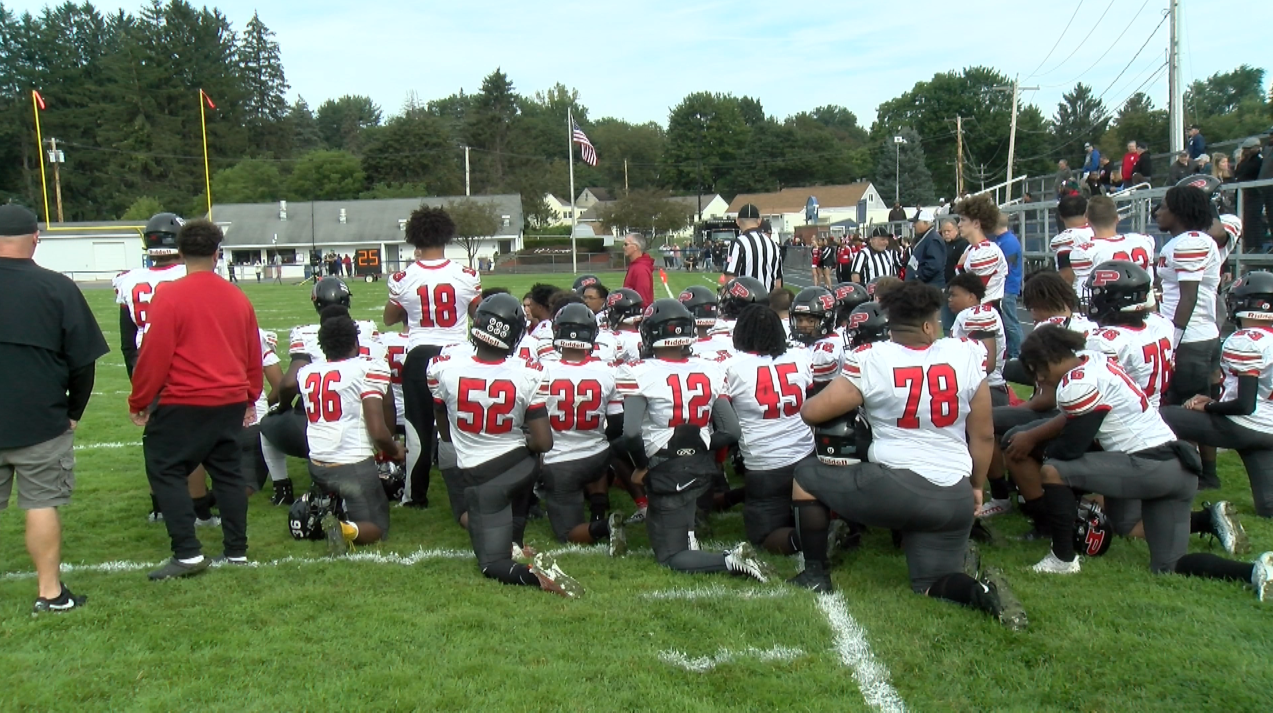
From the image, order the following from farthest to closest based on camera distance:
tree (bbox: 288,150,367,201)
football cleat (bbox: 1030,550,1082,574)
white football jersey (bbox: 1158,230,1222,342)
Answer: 1. tree (bbox: 288,150,367,201)
2. white football jersey (bbox: 1158,230,1222,342)
3. football cleat (bbox: 1030,550,1082,574)

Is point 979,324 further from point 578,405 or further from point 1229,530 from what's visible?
point 578,405

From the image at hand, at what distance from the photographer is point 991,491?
268 inches

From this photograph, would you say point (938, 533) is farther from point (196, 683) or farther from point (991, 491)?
point (196, 683)

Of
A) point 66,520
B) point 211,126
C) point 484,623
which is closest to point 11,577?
point 66,520

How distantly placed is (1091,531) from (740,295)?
11.1 ft

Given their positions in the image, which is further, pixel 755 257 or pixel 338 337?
pixel 755 257

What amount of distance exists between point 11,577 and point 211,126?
83.3 metres

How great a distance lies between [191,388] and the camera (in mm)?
5398

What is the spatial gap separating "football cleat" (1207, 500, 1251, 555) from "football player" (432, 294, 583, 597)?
397 centimetres

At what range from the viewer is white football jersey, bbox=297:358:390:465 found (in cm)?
634

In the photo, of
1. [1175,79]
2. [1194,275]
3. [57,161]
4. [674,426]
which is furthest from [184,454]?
[57,161]

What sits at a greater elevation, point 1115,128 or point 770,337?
point 1115,128

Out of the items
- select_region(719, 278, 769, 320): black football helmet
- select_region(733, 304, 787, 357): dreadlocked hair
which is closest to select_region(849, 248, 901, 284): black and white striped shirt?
select_region(719, 278, 769, 320): black football helmet

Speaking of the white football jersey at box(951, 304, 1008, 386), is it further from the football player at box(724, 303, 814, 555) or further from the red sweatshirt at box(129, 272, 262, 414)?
the red sweatshirt at box(129, 272, 262, 414)
